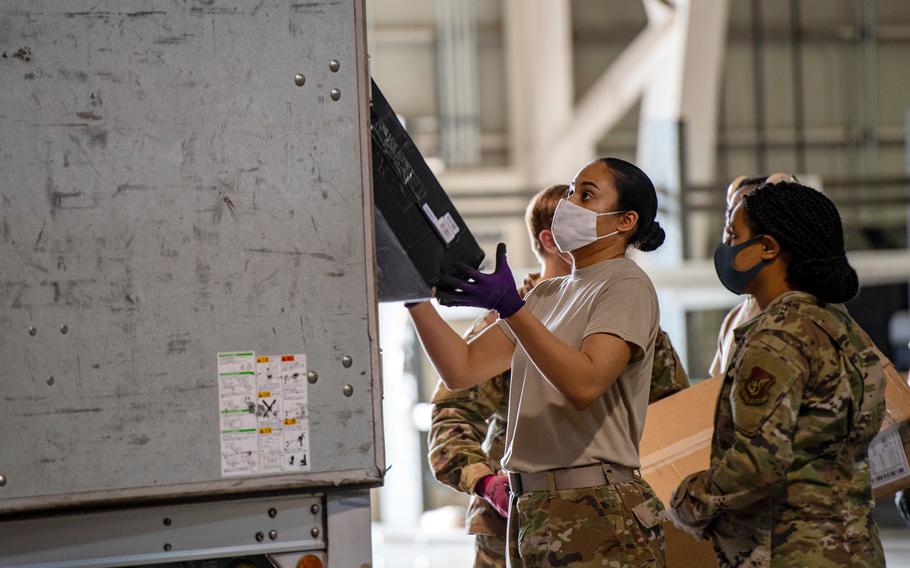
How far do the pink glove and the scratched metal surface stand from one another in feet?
3.24

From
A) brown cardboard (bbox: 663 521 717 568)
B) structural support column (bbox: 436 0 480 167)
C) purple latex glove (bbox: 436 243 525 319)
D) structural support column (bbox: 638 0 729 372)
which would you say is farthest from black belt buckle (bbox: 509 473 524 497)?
structural support column (bbox: 436 0 480 167)

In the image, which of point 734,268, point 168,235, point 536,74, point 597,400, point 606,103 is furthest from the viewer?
point 536,74

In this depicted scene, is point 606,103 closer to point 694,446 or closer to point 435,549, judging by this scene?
point 435,549

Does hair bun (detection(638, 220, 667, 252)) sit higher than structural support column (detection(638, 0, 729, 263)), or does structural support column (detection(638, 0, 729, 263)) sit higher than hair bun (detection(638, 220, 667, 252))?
structural support column (detection(638, 0, 729, 263))

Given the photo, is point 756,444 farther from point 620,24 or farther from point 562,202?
point 620,24

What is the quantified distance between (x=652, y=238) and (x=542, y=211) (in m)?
0.71

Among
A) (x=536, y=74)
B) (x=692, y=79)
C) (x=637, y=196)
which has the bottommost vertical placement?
(x=637, y=196)

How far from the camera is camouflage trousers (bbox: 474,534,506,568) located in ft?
9.99

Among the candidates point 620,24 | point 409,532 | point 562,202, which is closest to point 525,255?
point 620,24

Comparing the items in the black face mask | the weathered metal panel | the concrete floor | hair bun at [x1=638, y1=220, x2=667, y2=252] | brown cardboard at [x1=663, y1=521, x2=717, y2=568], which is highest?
hair bun at [x1=638, y1=220, x2=667, y2=252]

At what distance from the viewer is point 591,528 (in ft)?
7.54

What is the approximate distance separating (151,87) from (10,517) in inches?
30.0

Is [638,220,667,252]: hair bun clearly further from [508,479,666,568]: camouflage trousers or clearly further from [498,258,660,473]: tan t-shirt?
[508,479,666,568]: camouflage trousers

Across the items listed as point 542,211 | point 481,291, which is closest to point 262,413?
point 481,291
